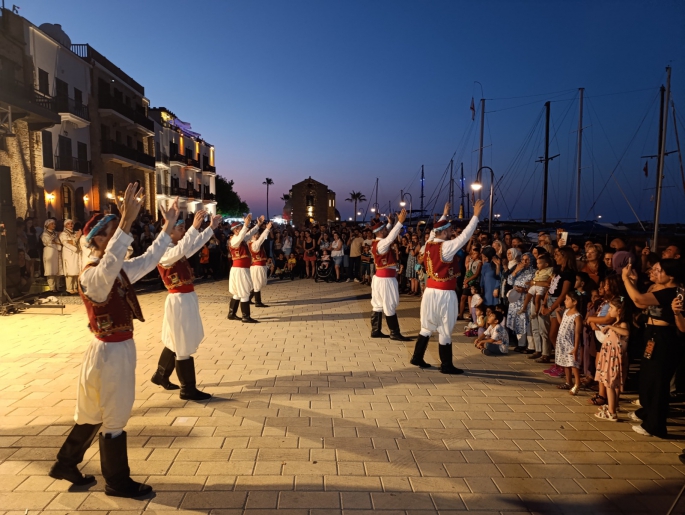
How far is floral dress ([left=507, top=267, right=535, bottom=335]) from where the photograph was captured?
772 centimetres

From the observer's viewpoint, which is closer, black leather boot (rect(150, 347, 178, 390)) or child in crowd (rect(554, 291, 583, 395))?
black leather boot (rect(150, 347, 178, 390))

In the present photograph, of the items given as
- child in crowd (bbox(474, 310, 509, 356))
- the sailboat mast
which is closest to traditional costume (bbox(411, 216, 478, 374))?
child in crowd (bbox(474, 310, 509, 356))

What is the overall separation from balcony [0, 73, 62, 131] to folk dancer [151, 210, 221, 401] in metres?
8.93

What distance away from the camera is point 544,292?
721 cm

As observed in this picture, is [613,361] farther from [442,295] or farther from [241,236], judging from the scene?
[241,236]

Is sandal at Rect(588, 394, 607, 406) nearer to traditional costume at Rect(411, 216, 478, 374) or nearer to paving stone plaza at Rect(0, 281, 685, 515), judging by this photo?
paving stone plaza at Rect(0, 281, 685, 515)

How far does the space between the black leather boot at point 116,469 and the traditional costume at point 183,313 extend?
6.37ft

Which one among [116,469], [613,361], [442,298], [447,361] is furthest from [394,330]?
[116,469]

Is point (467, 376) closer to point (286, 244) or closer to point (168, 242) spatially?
point (168, 242)

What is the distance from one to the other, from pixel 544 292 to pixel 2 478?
22.3 ft

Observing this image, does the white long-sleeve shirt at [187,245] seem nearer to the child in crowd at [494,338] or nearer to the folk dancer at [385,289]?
the folk dancer at [385,289]

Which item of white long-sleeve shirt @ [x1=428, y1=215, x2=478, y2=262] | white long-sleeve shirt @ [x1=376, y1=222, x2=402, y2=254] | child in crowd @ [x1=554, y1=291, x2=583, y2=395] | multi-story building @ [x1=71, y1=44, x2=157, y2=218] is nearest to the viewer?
child in crowd @ [x1=554, y1=291, x2=583, y2=395]

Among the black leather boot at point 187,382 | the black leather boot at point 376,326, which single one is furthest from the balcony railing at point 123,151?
the black leather boot at point 187,382

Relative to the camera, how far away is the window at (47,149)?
2153cm
